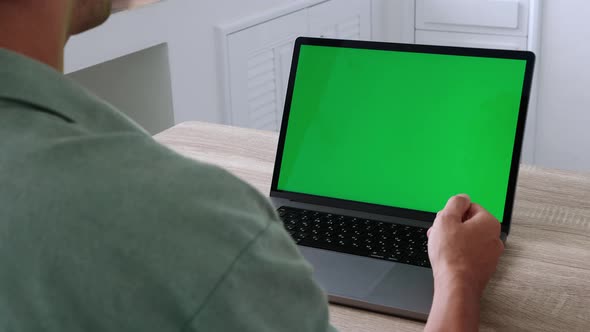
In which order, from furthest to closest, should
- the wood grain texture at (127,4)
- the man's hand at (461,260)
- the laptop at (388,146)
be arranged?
the wood grain texture at (127,4), the laptop at (388,146), the man's hand at (461,260)

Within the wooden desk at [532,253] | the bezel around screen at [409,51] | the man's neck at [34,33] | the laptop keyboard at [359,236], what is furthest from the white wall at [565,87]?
the man's neck at [34,33]

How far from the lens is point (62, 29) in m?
0.62

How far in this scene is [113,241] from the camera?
1.64ft

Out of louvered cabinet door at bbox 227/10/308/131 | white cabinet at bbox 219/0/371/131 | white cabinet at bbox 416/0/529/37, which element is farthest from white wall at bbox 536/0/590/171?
louvered cabinet door at bbox 227/10/308/131

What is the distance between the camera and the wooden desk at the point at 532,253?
39.2 inches

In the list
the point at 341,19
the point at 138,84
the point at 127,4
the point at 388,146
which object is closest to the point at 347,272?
the point at 388,146

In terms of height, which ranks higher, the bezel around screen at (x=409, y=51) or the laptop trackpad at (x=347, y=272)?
the bezel around screen at (x=409, y=51)

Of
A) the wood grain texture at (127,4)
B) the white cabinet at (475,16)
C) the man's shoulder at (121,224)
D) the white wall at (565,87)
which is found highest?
the man's shoulder at (121,224)

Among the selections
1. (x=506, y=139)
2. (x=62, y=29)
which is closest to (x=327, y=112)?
(x=506, y=139)

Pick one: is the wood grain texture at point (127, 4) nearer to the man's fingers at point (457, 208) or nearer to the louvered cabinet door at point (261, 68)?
the louvered cabinet door at point (261, 68)

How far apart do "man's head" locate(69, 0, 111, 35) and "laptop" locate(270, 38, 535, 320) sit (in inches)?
18.7

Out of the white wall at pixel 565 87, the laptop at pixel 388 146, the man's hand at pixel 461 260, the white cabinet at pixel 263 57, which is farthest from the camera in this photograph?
the white wall at pixel 565 87

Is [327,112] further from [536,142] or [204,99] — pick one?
[536,142]

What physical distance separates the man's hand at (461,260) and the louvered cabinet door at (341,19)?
2.09 m
